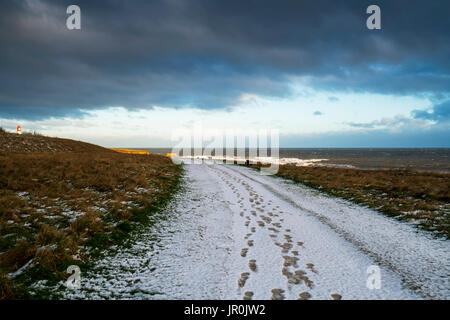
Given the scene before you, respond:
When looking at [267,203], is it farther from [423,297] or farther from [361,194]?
[423,297]

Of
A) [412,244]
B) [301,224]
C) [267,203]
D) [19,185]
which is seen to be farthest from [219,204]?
[19,185]

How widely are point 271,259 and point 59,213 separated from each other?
772 centimetres

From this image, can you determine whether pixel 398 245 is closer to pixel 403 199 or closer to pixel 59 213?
pixel 403 199

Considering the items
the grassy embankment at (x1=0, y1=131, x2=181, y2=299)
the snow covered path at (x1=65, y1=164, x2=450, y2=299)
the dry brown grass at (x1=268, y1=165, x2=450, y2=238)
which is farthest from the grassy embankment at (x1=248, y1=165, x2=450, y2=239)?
the grassy embankment at (x1=0, y1=131, x2=181, y2=299)

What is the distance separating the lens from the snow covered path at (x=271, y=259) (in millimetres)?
4875

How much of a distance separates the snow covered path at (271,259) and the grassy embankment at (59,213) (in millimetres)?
921

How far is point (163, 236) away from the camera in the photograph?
7.98m

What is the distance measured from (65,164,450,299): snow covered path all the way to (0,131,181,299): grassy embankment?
0.92m

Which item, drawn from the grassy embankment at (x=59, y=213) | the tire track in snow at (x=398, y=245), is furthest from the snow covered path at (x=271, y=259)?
the grassy embankment at (x=59, y=213)

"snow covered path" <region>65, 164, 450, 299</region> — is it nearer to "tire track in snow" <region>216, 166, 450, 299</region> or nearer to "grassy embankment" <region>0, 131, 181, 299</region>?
"tire track in snow" <region>216, 166, 450, 299</region>

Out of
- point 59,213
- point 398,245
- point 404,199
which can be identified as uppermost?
point 59,213

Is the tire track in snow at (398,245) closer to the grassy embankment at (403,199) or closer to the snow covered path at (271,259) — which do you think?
the snow covered path at (271,259)

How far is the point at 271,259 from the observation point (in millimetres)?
6273

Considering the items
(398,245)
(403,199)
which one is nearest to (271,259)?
(398,245)
